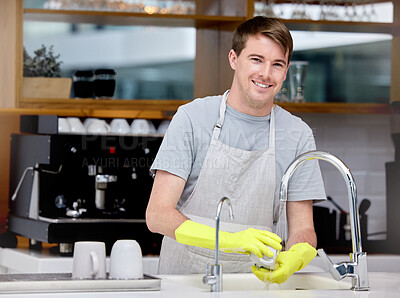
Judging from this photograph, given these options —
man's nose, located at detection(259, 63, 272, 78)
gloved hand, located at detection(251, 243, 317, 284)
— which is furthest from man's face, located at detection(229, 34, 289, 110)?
gloved hand, located at detection(251, 243, 317, 284)

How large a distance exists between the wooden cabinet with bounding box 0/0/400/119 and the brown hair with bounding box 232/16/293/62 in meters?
1.20

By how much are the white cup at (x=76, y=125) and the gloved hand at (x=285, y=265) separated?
4.96 ft

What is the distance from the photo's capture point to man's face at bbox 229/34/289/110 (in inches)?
89.7

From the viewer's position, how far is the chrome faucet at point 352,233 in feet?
6.23

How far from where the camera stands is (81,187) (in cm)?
331

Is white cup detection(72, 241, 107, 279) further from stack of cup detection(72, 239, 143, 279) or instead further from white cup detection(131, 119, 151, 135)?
white cup detection(131, 119, 151, 135)

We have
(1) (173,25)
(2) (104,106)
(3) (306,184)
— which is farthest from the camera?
(1) (173,25)

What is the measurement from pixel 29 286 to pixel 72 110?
5.86 ft

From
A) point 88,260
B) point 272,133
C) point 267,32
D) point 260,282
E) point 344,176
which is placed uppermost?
point 267,32

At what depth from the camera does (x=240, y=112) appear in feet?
7.82

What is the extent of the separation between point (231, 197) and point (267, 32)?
526 mm

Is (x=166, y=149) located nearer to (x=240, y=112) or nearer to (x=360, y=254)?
(x=240, y=112)

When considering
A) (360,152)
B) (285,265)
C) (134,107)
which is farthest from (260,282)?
(360,152)

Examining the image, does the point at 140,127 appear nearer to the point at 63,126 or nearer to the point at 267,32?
the point at 63,126
